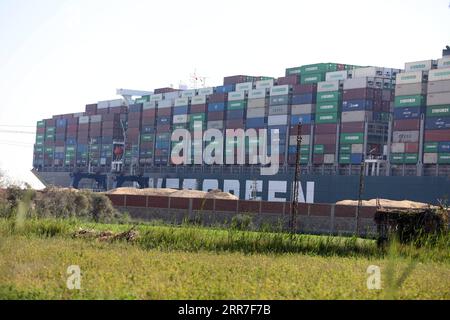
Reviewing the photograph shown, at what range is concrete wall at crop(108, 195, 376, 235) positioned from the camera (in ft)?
182

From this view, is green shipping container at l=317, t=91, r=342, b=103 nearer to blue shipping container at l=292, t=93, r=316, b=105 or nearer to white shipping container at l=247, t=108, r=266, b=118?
blue shipping container at l=292, t=93, r=316, b=105

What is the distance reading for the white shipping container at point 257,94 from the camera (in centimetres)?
8331

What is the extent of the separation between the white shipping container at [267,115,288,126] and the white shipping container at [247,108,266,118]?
4.70ft

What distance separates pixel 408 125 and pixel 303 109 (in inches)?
603

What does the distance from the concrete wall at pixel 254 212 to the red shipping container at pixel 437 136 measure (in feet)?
41.2

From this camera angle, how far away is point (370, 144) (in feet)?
233

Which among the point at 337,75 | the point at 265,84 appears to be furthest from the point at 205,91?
the point at 337,75

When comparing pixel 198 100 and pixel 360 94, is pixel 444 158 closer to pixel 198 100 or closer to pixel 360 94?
pixel 360 94

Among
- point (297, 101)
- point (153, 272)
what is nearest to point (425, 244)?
point (153, 272)

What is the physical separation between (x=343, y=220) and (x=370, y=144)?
17.0 meters

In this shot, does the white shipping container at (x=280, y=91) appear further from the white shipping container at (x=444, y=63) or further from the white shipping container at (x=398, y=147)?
the white shipping container at (x=444, y=63)

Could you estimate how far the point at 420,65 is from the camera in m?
69.1
